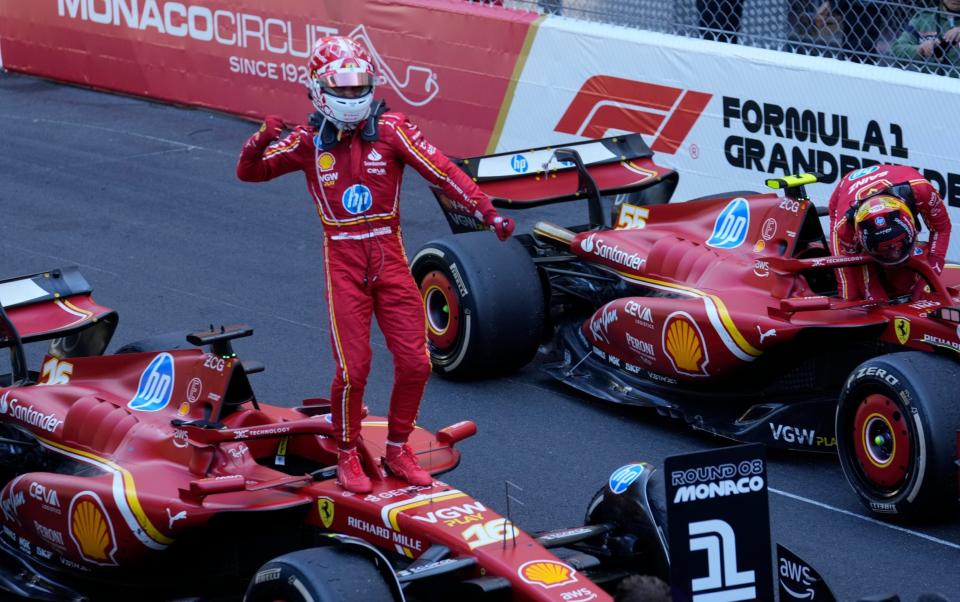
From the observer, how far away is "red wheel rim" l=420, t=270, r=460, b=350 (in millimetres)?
8297

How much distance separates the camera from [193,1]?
15.2 meters

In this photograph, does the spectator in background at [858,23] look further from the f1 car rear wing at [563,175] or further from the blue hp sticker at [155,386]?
the blue hp sticker at [155,386]

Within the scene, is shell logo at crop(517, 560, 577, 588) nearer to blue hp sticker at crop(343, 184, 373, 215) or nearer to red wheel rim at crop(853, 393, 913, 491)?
blue hp sticker at crop(343, 184, 373, 215)

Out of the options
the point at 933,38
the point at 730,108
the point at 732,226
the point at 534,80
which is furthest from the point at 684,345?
Answer: the point at 534,80

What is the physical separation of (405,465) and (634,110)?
6826mm

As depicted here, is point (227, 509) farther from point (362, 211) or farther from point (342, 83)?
point (342, 83)

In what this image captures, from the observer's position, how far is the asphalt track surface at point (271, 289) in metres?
6.66

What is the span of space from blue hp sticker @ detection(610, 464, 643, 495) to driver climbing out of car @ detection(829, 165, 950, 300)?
204cm

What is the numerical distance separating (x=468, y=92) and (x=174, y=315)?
4328 mm

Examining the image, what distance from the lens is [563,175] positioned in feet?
28.9

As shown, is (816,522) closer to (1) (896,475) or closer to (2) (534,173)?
(1) (896,475)

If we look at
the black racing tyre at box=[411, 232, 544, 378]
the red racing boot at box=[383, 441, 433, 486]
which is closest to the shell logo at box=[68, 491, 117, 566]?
the red racing boot at box=[383, 441, 433, 486]

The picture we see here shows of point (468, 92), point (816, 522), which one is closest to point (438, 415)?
point (816, 522)

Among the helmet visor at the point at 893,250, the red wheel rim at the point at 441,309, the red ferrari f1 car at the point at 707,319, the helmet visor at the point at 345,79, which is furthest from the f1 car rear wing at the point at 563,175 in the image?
the helmet visor at the point at 345,79
